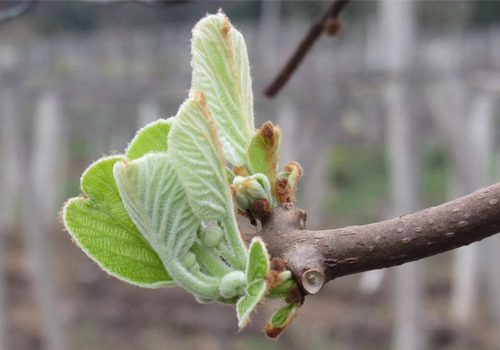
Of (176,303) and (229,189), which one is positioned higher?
(229,189)

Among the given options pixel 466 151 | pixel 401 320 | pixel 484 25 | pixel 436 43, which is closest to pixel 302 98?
pixel 466 151

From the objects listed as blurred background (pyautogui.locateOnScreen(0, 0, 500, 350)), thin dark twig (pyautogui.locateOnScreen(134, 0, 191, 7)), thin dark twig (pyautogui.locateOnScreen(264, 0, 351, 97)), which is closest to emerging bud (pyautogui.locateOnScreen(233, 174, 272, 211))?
blurred background (pyautogui.locateOnScreen(0, 0, 500, 350))

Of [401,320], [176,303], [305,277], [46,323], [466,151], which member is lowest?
[176,303]

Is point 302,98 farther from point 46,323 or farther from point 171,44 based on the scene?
point 171,44

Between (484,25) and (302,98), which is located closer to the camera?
(302,98)

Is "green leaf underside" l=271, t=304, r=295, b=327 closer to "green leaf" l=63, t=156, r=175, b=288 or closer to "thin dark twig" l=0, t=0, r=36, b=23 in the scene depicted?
"green leaf" l=63, t=156, r=175, b=288

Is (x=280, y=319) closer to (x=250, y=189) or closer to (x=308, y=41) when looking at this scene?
(x=250, y=189)
